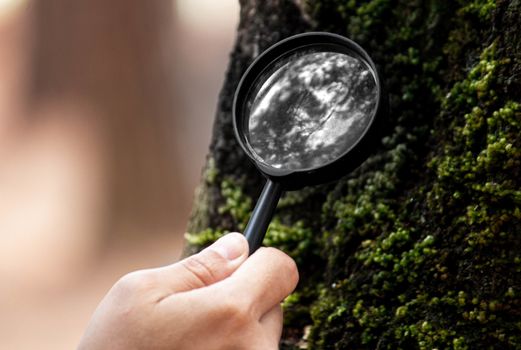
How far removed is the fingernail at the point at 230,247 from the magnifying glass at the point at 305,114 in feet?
0.16

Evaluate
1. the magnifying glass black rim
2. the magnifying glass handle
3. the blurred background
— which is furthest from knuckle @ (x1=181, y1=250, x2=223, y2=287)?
the blurred background

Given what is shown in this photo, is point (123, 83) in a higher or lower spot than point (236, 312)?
lower

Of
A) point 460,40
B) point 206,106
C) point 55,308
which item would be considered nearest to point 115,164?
point 206,106

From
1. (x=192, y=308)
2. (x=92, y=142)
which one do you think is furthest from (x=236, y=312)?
(x=92, y=142)

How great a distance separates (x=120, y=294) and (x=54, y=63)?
5730 mm

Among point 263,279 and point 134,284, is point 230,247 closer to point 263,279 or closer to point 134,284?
point 263,279

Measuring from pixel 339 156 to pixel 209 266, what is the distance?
0.38 m

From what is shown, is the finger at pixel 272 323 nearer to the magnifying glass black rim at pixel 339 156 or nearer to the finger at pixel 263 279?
the finger at pixel 263 279

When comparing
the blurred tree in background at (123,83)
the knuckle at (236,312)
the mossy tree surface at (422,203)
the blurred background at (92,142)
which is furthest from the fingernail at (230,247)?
the blurred tree in background at (123,83)

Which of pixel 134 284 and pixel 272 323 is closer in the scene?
pixel 134 284

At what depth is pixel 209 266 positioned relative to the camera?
3.86 feet

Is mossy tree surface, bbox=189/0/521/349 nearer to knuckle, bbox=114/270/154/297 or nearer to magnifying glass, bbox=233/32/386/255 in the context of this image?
magnifying glass, bbox=233/32/386/255

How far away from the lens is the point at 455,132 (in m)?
1.42

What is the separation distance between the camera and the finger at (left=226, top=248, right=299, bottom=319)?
1134 millimetres
